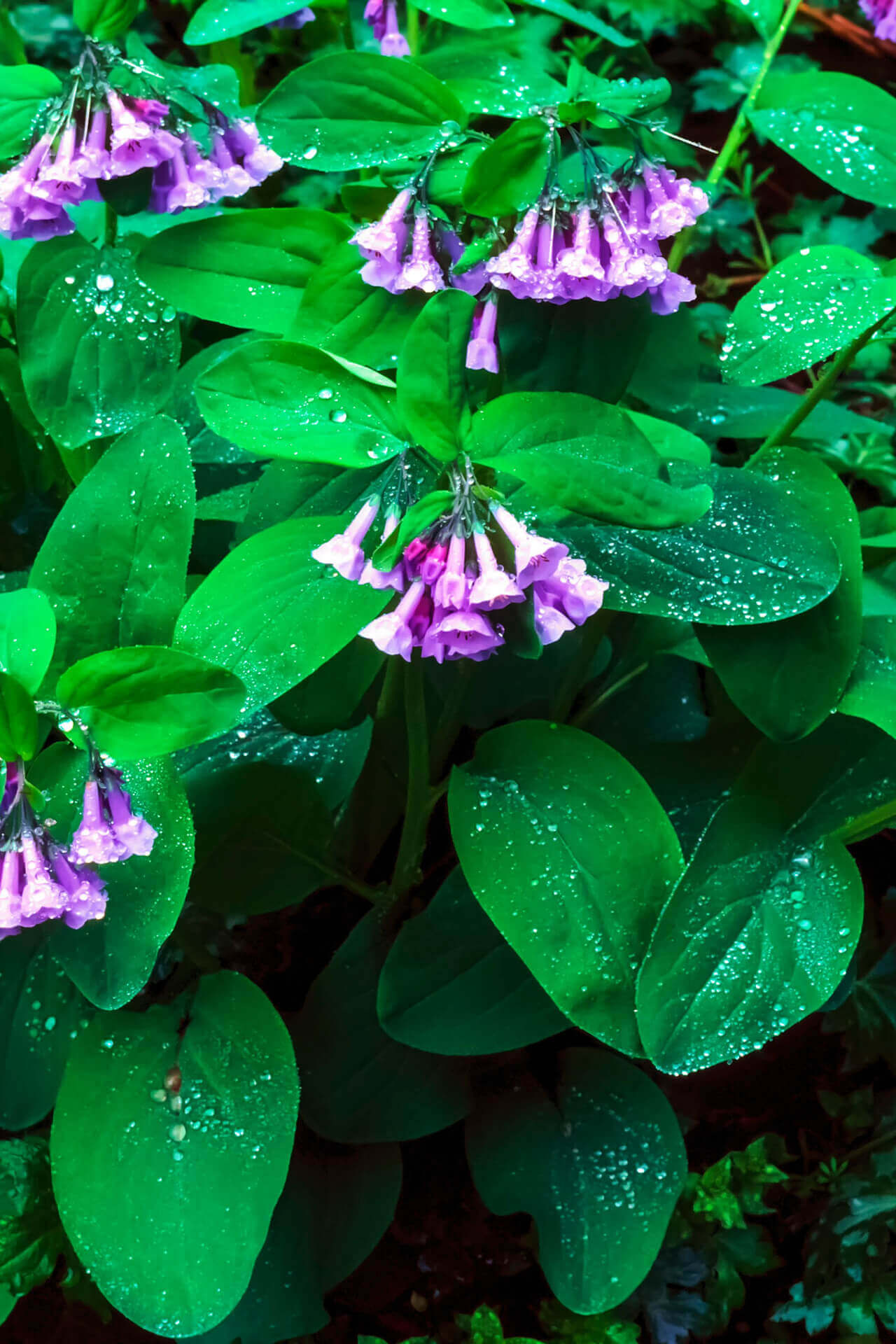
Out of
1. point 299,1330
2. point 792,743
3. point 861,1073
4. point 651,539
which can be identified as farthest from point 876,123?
point 299,1330

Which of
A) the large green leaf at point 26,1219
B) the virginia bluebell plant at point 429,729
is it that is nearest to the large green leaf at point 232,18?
the virginia bluebell plant at point 429,729

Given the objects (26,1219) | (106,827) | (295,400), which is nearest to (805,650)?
(295,400)

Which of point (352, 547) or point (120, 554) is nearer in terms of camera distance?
point (352, 547)

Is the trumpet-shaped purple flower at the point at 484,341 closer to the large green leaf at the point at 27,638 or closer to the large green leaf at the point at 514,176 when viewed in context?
the large green leaf at the point at 514,176

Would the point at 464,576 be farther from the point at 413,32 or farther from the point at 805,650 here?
the point at 413,32

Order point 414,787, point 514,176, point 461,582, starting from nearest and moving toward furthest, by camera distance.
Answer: point 461,582, point 514,176, point 414,787

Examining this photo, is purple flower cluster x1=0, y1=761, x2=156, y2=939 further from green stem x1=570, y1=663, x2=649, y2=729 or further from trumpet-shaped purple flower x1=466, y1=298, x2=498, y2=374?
green stem x1=570, y1=663, x2=649, y2=729

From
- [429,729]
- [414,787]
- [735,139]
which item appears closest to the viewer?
[414,787]
